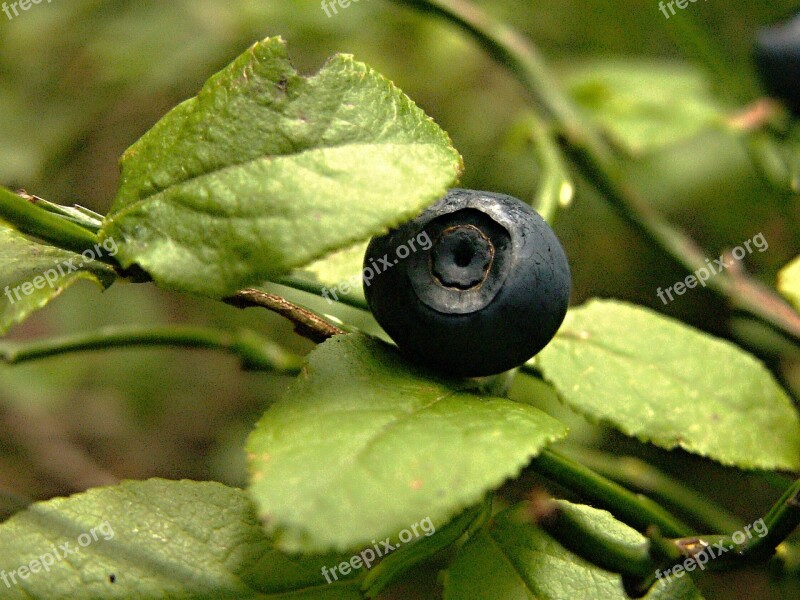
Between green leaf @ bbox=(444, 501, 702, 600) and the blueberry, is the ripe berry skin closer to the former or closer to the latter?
green leaf @ bbox=(444, 501, 702, 600)

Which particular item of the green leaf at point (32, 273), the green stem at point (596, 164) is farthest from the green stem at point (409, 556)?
the green stem at point (596, 164)

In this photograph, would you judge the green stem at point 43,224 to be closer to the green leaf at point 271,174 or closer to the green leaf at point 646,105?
the green leaf at point 271,174

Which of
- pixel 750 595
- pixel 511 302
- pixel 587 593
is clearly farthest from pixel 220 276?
pixel 750 595

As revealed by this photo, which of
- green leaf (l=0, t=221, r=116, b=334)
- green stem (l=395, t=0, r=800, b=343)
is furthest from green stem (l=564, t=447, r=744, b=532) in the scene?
Result: green leaf (l=0, t=221, r=116, b=334)

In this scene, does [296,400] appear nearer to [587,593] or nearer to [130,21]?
[587,593]

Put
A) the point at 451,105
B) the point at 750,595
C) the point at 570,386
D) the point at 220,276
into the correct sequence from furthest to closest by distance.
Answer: the point at 451,105 → the point at 750,595 → the point at 570,386 → the point at 220,276
